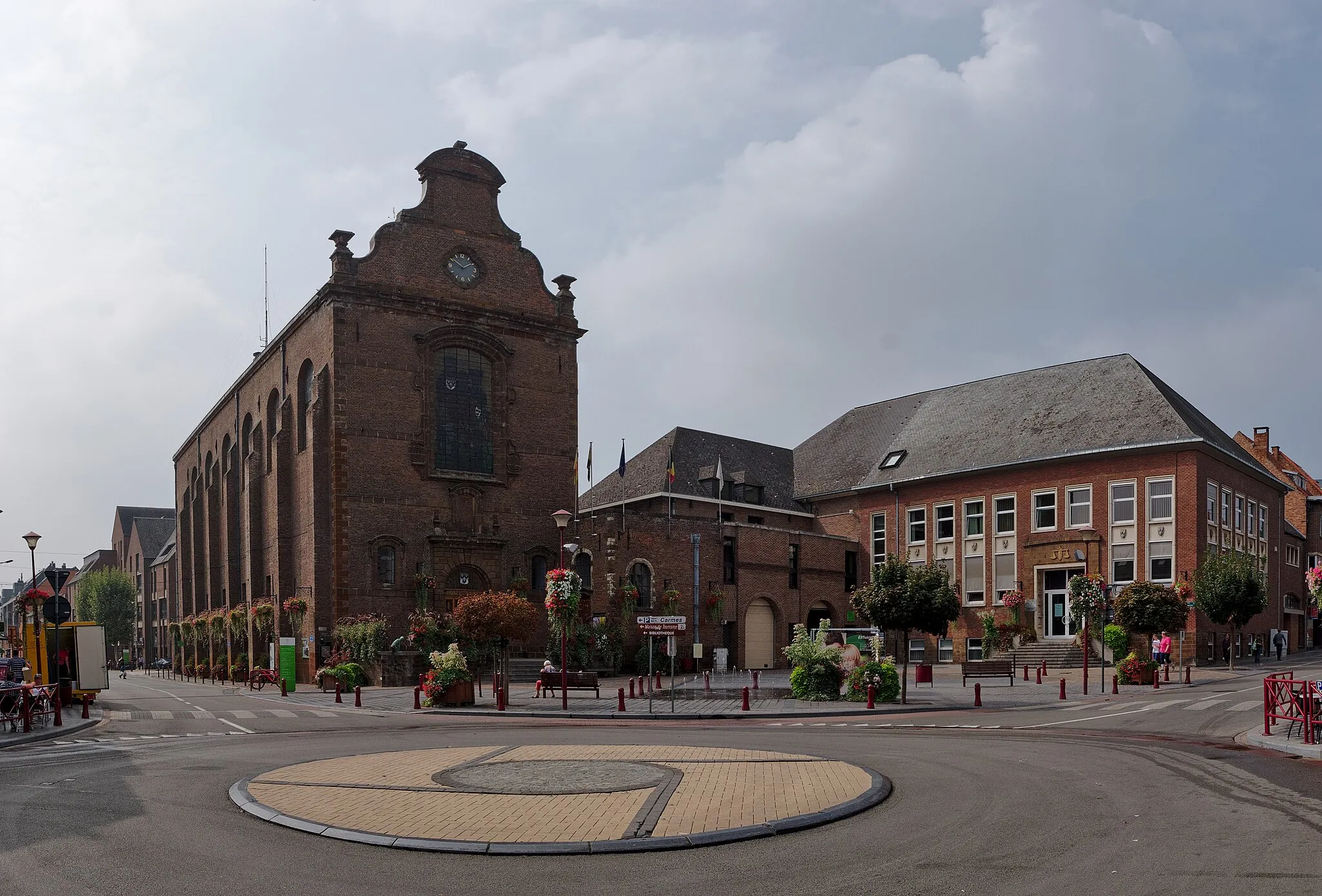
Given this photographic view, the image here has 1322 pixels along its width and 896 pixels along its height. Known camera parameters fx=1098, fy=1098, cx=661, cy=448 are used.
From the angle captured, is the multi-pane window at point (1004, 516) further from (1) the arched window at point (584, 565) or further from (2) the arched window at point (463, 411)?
(2) the arched window at point (463, 411)

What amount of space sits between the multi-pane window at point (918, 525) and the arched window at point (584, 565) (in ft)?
60.3

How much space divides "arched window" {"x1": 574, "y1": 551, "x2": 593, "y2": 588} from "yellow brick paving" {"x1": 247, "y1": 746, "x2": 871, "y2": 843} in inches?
1188

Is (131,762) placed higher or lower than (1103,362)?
lower

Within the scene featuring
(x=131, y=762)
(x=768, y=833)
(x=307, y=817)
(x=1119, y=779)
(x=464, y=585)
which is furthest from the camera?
(x=464, y=585)

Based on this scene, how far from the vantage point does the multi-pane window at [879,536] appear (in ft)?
187

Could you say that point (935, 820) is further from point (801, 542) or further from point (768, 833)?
→ point (801, 542)

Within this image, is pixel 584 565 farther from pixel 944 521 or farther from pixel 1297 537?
pixel 1297 537

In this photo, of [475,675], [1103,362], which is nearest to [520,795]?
[475,675]

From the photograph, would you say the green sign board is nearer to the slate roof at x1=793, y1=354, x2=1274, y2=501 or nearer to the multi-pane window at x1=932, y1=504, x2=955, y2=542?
the slate roof at x1=793, y1=354, x2=1274, y2=501

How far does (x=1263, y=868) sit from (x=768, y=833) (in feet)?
13.3

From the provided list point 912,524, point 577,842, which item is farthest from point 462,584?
point 577,842

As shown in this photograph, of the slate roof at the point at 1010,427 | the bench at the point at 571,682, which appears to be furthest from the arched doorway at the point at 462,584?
the slate roof at the point at 1010,427

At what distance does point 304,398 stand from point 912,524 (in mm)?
30125

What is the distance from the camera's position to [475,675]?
4262cm
